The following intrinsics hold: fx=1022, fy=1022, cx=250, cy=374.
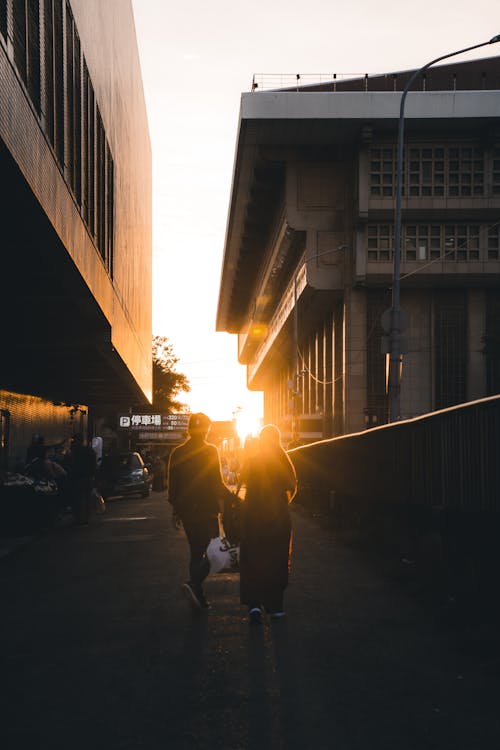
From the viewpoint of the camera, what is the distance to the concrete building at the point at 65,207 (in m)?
13.7

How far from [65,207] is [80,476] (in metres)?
6.21

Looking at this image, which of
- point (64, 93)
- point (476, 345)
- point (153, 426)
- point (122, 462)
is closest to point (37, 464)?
point (64, 93)

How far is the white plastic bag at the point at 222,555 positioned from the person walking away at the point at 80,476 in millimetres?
11967

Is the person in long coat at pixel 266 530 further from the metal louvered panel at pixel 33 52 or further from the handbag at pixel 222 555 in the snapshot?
the metal louvered panel at pixel 33 52

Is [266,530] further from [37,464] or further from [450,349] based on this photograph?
[450,349]

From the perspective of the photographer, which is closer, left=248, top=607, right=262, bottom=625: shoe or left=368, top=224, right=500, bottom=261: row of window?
left=248, top=607, right=262, bottom=625: shoe

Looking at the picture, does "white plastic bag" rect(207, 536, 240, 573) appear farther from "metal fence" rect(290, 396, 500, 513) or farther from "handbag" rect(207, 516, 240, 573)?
"metal fence" rect(290, 396, 500, 513)

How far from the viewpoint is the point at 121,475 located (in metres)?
34.6

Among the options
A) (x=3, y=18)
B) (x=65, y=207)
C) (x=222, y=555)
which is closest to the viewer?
(x=222, y=555)

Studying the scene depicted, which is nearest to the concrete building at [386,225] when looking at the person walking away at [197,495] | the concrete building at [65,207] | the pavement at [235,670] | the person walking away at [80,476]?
the concrete building at [65,207]

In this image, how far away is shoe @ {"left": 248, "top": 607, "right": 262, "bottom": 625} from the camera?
830cm

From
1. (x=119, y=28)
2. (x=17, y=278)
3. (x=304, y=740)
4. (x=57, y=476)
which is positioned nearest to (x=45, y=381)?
(x=119, y=28)

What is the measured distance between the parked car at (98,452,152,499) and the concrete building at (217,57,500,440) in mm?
12388

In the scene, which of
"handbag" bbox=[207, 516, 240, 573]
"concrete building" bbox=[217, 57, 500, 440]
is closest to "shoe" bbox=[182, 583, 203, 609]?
"handbag" bbox=[207, 516, 240, 573]
